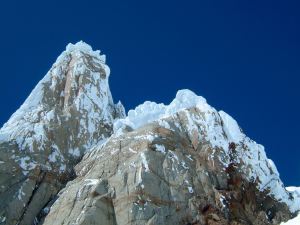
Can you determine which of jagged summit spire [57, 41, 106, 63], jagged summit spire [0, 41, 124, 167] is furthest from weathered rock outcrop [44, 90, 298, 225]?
jagged summit spire [57, 41, 106, 63]

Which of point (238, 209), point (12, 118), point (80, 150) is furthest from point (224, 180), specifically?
point (12, 118)

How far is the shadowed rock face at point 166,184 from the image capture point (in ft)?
267

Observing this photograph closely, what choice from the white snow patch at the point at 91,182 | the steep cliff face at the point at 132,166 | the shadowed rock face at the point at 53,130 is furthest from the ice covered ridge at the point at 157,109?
the white snow patch at the point at 91,182

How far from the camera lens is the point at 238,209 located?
85688mm

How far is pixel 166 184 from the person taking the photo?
85.1 m

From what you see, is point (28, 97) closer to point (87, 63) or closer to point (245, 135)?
point (87, 63)

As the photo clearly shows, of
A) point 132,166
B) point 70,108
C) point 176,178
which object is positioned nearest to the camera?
point 176,178

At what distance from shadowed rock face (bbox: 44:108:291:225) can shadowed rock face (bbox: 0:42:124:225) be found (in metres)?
3.67

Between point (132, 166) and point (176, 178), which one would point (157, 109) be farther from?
point (176, 178)

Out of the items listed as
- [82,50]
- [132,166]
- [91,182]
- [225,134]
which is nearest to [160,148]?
[132,166]

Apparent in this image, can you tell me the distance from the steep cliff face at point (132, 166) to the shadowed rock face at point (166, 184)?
0.14 metres

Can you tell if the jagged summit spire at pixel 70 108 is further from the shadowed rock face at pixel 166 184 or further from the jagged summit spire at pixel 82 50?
the shadowed rock face at pixel 166 184

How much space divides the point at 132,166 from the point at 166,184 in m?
5.27

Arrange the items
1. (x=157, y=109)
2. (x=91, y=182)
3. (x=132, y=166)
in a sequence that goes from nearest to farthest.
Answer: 1. (x=91, y=182)
2. (x=132, y=166)
3. (x=157, y=109)
